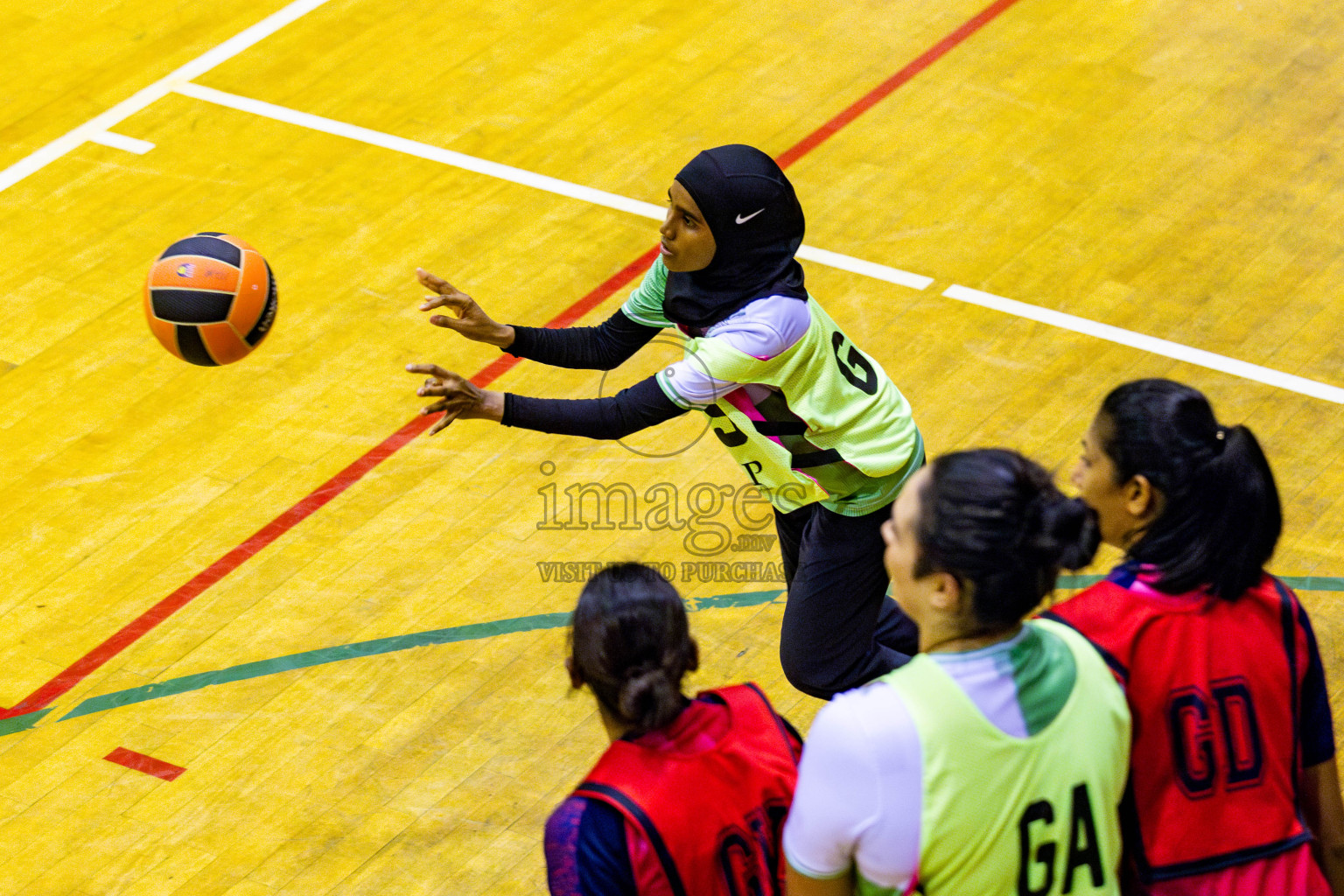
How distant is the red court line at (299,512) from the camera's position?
5.47 metres

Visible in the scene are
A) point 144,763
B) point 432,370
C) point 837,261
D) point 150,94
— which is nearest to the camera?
point 432,370

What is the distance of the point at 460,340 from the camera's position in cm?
719

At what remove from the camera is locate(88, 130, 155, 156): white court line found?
851 centimetres

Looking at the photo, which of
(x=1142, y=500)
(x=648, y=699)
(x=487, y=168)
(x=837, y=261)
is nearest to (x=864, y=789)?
(x=648, y=699)

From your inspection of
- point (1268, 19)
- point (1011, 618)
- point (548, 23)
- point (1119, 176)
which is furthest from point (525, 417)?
point (1268, 19)

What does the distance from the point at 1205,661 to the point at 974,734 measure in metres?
0.67

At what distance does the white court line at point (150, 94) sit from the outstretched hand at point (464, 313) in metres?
4.80

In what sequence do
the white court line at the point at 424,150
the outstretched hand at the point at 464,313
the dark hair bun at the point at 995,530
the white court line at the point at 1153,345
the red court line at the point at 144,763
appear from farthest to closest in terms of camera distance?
the white court line at the point at 424,150, the white court line at the point at 1153,345, the red court line at the point at 144,763, the outstretched hand at the point at 464,313, the dark hair bun at the point at 995,530

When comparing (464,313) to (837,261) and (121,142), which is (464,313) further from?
(121,142)

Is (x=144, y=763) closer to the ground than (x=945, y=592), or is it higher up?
closer to the ground

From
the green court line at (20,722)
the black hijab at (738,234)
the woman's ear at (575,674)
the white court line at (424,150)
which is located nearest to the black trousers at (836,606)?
the black hijab at (738,234)

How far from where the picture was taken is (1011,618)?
2.41 meters

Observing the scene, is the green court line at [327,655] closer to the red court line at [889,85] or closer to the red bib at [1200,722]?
the red bib at [1200,722]

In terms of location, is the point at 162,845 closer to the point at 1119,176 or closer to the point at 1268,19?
the point at 1119,176
